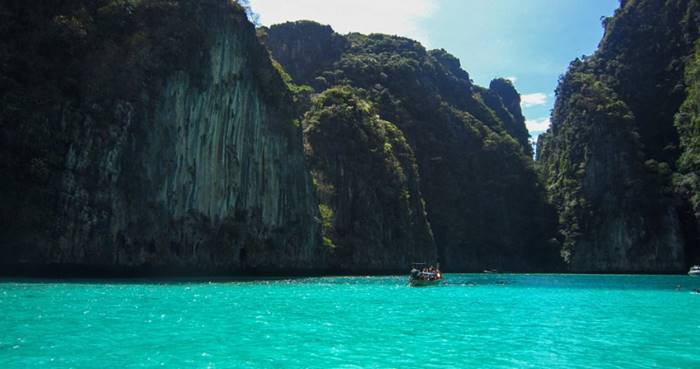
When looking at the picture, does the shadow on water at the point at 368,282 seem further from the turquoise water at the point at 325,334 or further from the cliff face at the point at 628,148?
the cliff face at the point at 628,148

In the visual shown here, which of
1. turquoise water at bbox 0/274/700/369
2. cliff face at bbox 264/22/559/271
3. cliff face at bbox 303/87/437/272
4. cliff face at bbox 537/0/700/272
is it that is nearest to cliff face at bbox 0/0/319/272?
cliff face at bbox 303/87/437/272

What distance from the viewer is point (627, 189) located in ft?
345

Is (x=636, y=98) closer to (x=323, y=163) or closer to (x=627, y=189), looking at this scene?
(x=627, y=189)

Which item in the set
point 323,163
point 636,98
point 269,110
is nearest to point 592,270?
point 636,98

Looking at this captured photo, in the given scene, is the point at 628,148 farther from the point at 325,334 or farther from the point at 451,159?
the point at 325,334

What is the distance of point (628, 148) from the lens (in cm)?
10706

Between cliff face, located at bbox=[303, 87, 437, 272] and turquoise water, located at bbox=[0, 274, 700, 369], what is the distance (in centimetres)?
5467

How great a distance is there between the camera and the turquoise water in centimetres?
1381

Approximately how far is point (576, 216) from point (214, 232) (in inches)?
3034

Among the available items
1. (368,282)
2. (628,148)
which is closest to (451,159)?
(628,148)

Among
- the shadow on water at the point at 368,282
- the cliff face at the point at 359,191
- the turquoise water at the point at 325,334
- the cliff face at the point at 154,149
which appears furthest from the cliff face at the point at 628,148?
the turquoise water at the point at 325,334

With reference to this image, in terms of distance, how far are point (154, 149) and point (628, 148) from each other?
86.9 metres

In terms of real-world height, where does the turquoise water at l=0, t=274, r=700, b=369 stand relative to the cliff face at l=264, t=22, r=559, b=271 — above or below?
below

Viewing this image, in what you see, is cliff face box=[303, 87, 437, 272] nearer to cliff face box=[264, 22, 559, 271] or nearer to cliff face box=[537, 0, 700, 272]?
cliff face box=[264, 22, 559, 271]
